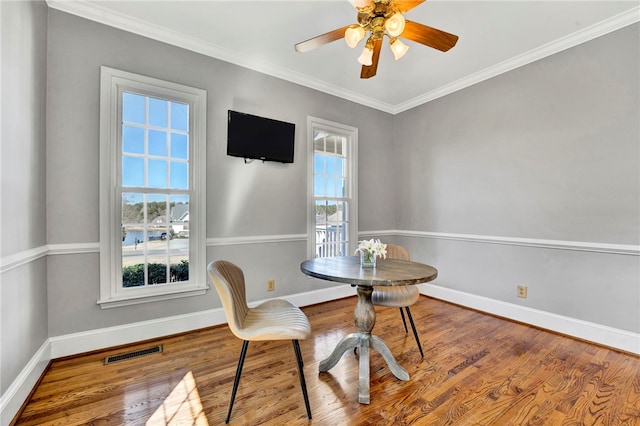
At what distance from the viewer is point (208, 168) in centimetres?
288

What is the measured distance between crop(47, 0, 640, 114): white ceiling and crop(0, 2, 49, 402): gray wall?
0.64 meters

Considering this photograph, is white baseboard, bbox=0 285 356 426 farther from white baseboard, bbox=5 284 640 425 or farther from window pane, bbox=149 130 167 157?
window pane, bbox=149 130 167 157

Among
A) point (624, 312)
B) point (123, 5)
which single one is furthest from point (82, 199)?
point (624, 312)

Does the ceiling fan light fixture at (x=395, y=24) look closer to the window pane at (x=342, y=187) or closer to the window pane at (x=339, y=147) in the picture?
the window pane at (x=339, y=147)

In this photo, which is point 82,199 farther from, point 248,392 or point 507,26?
point 507,26

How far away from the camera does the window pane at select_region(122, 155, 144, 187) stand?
8.22 ft

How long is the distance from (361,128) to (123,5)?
2892mm

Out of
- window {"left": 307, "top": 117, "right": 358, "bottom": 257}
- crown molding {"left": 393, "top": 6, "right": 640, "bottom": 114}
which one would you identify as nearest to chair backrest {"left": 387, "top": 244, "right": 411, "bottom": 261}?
window {"left": 307, "top": 117, "right": 358, "bottom": 257}

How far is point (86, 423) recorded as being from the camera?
158 cm

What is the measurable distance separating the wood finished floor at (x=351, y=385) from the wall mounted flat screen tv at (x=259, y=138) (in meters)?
1.88

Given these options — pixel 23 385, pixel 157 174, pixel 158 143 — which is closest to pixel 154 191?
pixel 157 174

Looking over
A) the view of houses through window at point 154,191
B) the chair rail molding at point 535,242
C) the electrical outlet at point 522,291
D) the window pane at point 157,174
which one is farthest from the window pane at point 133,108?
the electrical outlet at point 522,291

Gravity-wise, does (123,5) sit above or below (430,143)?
above

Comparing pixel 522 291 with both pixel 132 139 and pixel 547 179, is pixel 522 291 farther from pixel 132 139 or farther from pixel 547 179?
pixel 132 139
